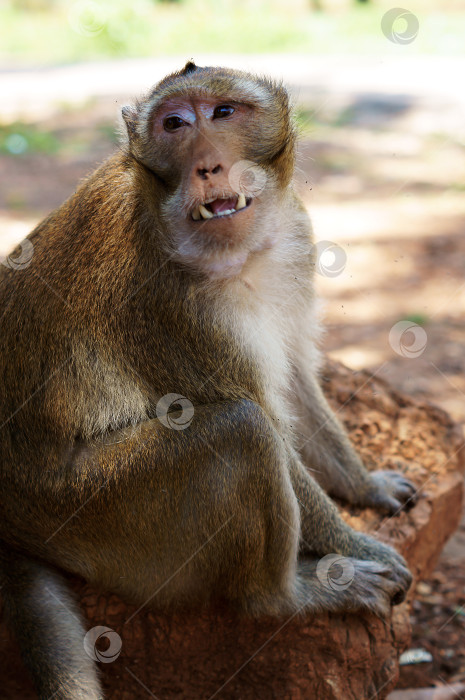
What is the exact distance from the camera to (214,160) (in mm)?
3775

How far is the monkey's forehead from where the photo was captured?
388 centimetres

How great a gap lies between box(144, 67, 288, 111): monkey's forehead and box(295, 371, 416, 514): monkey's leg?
5.91 ft

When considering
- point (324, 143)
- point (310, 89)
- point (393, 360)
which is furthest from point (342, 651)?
point (310, 89)

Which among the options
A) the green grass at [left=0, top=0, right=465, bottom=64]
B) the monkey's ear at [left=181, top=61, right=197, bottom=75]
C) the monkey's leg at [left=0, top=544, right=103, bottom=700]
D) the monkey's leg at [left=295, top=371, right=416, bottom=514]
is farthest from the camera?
the green grass at [left=0, top=0, right=465, bottom=64]

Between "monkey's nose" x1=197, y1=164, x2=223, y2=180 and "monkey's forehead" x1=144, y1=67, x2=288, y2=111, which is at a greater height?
"monkey's forehead" x1=144, y1=67, x2=288, y2=111

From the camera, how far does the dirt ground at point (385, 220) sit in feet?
19.4

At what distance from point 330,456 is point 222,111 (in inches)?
90.1

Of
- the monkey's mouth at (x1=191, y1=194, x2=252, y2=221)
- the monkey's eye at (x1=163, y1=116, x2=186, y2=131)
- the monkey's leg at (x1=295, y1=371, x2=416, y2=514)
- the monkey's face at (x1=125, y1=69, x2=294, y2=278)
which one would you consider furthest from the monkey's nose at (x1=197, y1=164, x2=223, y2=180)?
the monkey's leg at (x1=295, y1=371, x2=416, y2=514)

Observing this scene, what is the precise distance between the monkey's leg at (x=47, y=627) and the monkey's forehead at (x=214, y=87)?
7.67ft

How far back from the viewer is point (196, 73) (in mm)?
3982

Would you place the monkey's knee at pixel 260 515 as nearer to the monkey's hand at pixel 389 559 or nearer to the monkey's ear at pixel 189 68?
the monkey's hand at pixel 389 559

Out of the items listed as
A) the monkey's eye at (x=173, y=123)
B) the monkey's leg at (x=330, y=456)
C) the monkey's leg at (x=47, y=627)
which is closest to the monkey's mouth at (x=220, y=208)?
the monkey's eye at (x=173, y=123)

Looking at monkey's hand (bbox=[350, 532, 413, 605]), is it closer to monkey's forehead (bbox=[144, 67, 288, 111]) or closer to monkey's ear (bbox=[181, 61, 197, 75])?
monkey's forehead (bbox=[144, 67, 288, 111])

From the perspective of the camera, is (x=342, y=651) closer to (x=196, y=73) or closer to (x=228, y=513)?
(x=228, y=513)
